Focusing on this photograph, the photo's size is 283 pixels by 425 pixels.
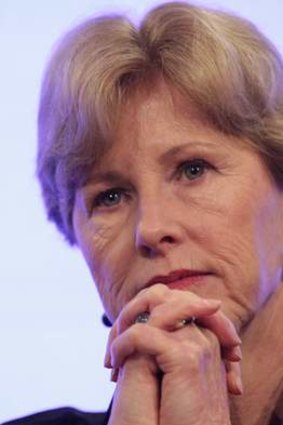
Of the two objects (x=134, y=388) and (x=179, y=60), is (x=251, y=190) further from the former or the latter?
(x=134, y=388)

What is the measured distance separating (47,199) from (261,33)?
63 centimetres

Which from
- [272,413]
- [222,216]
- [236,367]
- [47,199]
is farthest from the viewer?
[47,199]

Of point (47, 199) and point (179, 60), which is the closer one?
point (179, 60)

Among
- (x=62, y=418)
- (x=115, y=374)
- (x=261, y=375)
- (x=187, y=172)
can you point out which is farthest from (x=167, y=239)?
(x=62, y=418)

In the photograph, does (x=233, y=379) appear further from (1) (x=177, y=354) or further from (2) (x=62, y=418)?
(2) (x=62, y=418)

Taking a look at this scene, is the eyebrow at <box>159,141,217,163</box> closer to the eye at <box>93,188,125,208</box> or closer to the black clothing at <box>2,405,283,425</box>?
the eye at <box>93,188,125,208</box>

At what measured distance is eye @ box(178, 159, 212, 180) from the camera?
1.64 metres

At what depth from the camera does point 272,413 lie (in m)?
1.71

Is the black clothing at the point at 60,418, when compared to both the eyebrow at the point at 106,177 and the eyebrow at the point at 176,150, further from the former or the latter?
the eyebrow at the point at 176,150

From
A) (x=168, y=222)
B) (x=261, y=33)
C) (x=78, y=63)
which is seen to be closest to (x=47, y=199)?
(x=78, y=63)

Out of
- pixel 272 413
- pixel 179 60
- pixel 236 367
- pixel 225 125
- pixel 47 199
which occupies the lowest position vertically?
pixel 272 413

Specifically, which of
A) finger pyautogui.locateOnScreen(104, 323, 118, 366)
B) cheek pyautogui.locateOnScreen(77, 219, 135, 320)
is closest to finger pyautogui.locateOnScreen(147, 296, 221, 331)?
finger pyautogui.locateOnScreen(104, 323, 118, 366)

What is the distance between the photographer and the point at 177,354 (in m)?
1.34

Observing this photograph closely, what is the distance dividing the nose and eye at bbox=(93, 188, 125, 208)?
0.13 m
